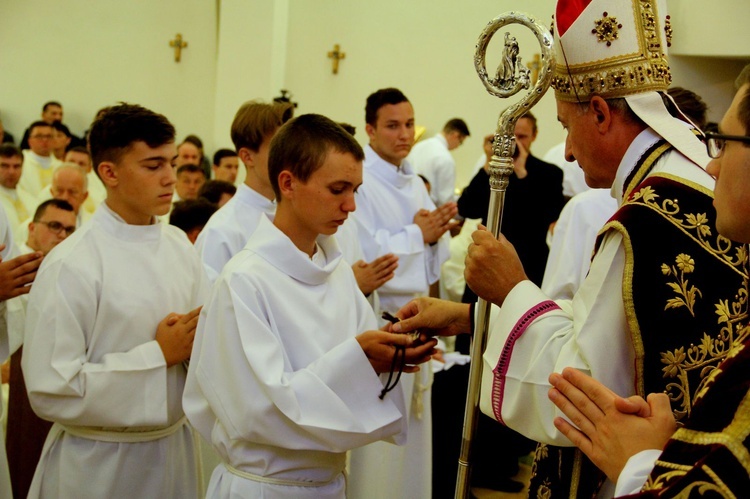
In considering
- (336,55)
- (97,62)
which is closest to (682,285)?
(336,55)

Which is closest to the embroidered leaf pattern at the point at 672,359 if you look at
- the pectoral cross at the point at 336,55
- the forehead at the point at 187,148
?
the forehead at the point at 187,148

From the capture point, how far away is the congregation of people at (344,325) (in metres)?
1.85

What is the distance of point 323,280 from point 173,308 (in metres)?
0.71

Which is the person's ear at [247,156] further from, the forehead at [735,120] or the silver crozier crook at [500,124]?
the forehead at [735,120]

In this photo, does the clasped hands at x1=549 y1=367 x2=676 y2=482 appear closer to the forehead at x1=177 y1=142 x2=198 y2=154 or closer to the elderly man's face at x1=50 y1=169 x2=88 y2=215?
the elderly man's face at x1=50 y1=169 x2=88 y2=215

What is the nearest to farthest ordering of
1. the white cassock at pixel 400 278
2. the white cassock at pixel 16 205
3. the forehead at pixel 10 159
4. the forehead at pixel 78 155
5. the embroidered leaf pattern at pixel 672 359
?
1. the embroidered leaf pattern at pixel 672 359
2. the white cassock at pixel 400 278
3. the white cassock at pixel 16 205
4. the forehead at pixel 10 159
5. the forehead at pixel 78 155

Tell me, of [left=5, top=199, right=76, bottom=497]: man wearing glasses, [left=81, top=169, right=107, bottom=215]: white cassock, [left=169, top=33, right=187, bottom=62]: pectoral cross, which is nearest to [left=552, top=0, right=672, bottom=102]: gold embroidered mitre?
[left=5, top=199, right=76, bottom=497]: man wearing glasses

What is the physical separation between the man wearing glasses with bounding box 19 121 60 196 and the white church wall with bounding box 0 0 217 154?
3.15 metres

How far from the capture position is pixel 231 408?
2.63 metres

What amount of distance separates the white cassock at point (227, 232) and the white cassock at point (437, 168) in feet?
21.7

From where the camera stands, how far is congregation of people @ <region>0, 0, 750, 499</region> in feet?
6.06

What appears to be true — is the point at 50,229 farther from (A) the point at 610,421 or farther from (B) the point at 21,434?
(A) the point at 610,421

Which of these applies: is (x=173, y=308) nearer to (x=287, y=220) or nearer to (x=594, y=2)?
(x=287, y=220)

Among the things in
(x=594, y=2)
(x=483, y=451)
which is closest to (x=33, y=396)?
(x=594, y=2)
